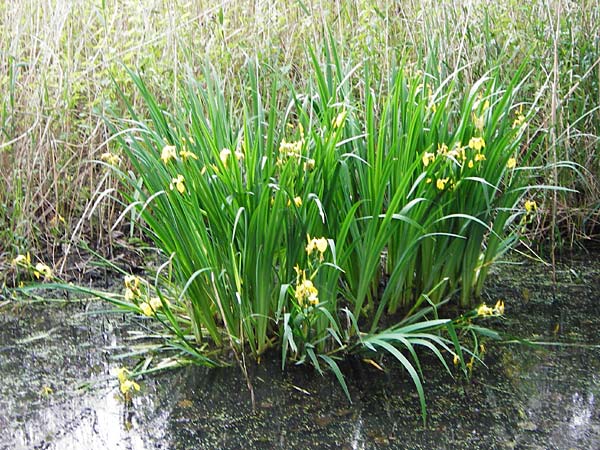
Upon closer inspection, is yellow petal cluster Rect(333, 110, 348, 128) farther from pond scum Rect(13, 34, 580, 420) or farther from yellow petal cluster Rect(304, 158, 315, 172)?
yellow petal cluster Rect(304, 158, 315, 172)

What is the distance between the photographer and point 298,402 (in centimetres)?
226

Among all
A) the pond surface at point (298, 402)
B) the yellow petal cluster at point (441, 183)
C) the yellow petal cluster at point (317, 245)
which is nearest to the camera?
the pond surface at point (298, 402)

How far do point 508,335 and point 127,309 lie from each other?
131cm

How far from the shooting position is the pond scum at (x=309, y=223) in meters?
2.35

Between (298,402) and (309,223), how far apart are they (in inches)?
21.3

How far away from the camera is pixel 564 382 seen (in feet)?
7.80

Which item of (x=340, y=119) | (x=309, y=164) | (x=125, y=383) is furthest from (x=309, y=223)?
(x=125, y=383)

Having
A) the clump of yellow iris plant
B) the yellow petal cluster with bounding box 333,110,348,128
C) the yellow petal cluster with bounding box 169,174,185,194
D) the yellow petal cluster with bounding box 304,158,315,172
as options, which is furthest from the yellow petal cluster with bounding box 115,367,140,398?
the yellow petal cluster with bounding box 333,110,348,128

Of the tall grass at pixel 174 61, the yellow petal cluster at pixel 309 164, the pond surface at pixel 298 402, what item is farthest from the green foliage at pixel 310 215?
the tall grass at pixel 174 61

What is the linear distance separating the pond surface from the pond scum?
7 centimetres

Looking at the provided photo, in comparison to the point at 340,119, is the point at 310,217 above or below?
below

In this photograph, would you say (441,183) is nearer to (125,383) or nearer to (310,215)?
(310,215)

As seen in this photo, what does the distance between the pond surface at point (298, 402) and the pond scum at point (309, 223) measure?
0.25 feet

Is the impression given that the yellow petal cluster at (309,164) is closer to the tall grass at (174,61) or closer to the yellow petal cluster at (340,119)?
the yellow petal cluster at (340,119)
